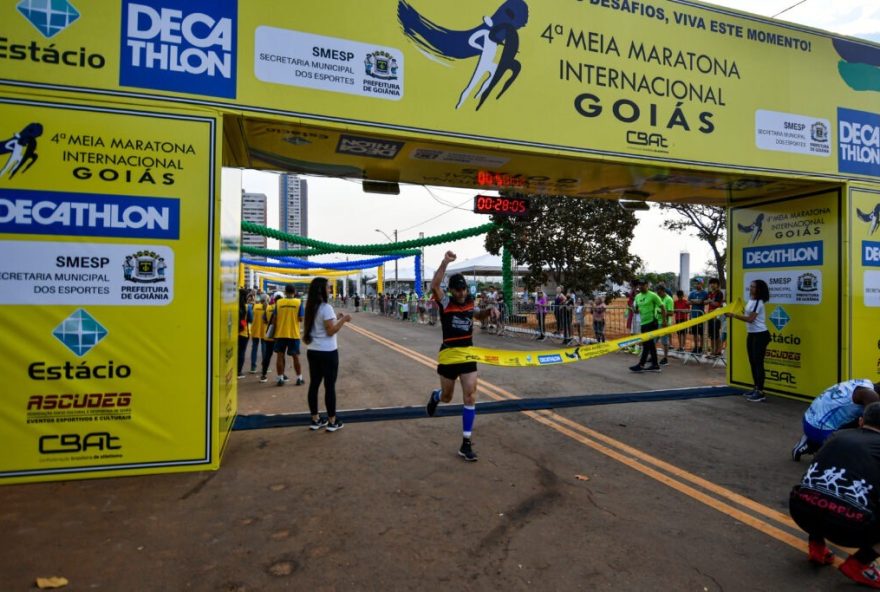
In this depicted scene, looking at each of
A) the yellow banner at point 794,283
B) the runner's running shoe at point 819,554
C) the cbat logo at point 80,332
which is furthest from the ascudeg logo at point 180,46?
the yellow banner at point 794,283

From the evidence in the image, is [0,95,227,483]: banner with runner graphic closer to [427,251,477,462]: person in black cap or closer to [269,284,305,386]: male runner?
[427,251,477,462]: person in black cap

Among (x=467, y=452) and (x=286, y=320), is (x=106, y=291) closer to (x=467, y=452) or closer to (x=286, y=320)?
(x=467, y=452)

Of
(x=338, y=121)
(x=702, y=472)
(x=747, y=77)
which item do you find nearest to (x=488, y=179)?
(x=338, y=121)

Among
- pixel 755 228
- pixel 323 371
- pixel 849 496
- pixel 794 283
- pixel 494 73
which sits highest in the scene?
pixel 494 73

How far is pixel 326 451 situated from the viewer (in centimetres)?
560

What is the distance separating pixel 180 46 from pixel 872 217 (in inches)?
401

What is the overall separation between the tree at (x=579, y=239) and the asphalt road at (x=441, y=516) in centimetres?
1573

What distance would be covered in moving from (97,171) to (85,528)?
10.2 feet

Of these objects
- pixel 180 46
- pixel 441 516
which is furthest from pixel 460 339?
pixel 180 46

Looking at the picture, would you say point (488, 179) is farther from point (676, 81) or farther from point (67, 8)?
point (67, 8)

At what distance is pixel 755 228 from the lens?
9.36 m

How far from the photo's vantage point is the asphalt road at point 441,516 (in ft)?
10.4

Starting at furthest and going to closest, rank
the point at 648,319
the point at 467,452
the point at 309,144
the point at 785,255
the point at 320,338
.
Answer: the point at 648,319, the point at 785,255, the point at 320,338, the point at 309,144, the point at 467,452

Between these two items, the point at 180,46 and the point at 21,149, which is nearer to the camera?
the point at 21,149
